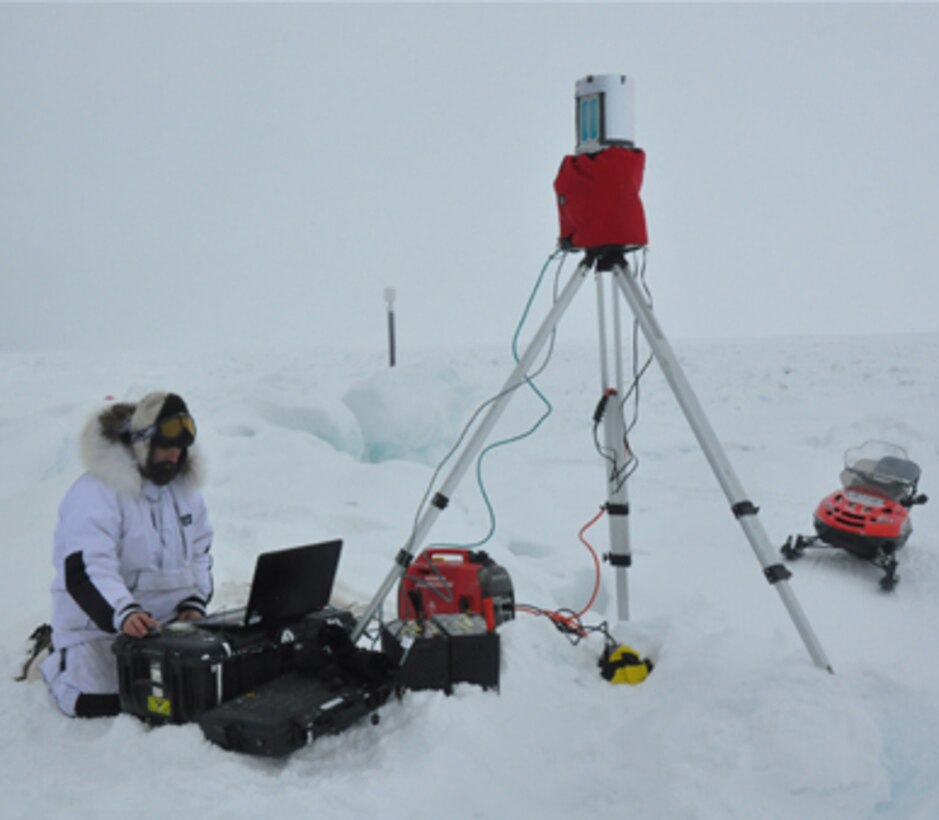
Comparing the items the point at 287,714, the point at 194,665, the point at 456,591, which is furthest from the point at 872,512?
the point at 194,665

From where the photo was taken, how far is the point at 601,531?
5066 mm

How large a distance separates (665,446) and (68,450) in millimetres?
5276

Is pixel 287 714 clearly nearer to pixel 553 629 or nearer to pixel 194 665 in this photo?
pixel 194 665

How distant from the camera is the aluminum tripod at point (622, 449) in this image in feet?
7.11

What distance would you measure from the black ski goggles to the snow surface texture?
268 mm

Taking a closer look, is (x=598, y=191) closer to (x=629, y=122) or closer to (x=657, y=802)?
(x=629, y=122)

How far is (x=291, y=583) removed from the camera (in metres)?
2.39

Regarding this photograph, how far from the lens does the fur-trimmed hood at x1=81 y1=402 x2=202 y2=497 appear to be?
2.41 meters

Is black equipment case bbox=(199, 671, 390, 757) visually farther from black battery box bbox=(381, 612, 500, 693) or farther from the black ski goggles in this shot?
the black ski goggles

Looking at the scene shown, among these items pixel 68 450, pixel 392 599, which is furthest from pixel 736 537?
pixel 68 450

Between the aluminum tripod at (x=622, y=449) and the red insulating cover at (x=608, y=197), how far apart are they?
71mm

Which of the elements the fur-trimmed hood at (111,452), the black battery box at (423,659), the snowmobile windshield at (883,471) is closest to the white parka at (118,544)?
the fur-trimmed hood at (111,452)

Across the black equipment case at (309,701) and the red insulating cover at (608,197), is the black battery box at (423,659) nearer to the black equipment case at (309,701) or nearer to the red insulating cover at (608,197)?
the black equipment case at (309,701)

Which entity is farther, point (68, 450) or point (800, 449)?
point (800, 449)
